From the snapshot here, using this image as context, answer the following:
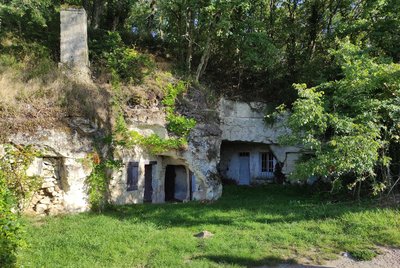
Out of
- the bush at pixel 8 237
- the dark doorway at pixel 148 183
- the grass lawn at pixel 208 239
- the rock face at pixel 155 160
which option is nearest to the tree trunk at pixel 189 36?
the rock face at pixel 155 160

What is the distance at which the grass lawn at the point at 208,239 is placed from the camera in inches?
295

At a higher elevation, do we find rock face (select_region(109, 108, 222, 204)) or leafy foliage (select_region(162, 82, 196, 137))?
leafy foliage (select_region(162, 82, 196, 137))

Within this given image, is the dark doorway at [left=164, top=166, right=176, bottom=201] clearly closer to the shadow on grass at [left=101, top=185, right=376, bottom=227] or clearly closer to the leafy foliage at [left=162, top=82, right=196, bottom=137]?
the leafy foliage at [left=162, top=82, right=196, bottom=137]

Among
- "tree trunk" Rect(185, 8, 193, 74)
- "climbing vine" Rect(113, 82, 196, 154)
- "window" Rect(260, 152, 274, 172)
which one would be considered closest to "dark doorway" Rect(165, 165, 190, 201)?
"climbing vine" Rect(113, 82, 196, 154)

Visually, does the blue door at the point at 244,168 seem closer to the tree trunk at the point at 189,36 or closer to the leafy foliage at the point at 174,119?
the tree trunk at the point at 189,36

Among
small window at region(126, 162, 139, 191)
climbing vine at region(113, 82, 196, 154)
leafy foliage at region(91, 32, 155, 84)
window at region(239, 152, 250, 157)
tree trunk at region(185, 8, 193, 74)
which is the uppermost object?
tree trunk at region(185, 8, 193, 74)

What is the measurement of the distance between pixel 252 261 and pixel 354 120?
5.64 m

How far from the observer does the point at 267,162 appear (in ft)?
64.2

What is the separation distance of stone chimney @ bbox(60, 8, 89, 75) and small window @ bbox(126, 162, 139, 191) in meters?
3.90

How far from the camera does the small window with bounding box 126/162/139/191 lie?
12.9 meters

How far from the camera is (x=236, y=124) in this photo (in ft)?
58.5

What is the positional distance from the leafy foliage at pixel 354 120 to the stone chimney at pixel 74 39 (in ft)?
26.5

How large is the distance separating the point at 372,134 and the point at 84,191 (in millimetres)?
8440

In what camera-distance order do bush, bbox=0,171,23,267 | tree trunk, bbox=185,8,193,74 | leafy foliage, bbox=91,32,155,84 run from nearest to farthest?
1. bush, bbox=0,171,23,267
2. leafy foliage, bbox=91,32,155,84
3. tree trunk, bbox=185,8,193,74
